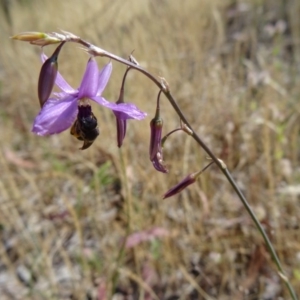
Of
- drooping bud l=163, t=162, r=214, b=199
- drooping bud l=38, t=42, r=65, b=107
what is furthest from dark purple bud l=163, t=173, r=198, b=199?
drooping bud l=38, t=42, r=65, b=107

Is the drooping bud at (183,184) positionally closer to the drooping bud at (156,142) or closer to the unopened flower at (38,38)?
the drooping bud at (156,142)

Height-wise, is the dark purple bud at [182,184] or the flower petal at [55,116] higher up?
the flower petal at [55,116]

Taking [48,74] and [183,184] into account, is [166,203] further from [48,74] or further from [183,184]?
[48,74]

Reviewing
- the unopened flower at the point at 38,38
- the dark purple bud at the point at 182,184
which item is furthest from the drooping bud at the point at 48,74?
the dark purple bud at the point at 182,184

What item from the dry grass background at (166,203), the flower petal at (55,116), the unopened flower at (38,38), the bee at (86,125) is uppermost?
the unopened flower at (38,38)

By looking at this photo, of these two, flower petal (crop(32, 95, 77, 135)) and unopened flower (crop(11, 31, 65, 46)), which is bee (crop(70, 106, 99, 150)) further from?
unopened flower (crop(11, 31, 65, 46))

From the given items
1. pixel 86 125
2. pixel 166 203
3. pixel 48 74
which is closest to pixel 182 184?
pixel 86 125

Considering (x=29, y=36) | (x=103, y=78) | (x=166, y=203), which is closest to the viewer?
(x=29, y=36)

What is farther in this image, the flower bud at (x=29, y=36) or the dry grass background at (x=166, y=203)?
the dry grass background at (x=166, y=203)
